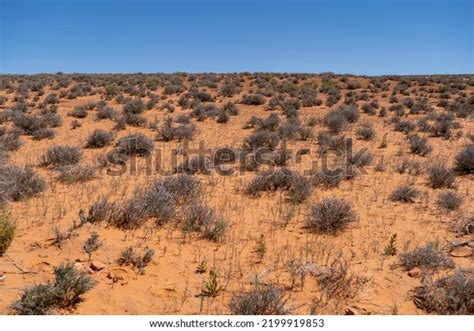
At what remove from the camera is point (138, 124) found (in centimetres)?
1505

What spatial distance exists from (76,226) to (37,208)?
49.6 inches

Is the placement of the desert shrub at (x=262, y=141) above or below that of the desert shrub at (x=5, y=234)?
above

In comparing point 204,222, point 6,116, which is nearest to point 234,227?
point 204,222

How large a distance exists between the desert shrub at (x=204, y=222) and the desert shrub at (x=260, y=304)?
1772 millimetres

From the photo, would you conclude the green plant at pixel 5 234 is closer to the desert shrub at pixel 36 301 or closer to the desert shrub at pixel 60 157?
the desert shrub at pixel 36 301

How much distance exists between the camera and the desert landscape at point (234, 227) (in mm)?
4172

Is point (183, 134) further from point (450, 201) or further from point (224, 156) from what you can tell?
point (450, 201)

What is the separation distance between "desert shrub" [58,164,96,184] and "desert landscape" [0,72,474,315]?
32mm

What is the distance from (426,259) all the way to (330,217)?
1535 mm

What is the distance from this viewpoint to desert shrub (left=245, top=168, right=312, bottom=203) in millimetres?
7504

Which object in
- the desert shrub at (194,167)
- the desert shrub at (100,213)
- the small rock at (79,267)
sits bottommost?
the small rock at (79,267)

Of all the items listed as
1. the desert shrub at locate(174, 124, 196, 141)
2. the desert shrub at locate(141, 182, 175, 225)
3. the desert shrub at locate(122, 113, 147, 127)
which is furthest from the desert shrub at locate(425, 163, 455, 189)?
the desert shrub at locate(122, 113, 147, 127)

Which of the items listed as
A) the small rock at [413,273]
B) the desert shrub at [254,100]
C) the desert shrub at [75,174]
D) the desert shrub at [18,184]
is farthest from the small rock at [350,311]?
the desert shrub at [254,100]

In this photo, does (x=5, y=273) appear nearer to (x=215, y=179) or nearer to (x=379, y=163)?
(x=215, y=179)
